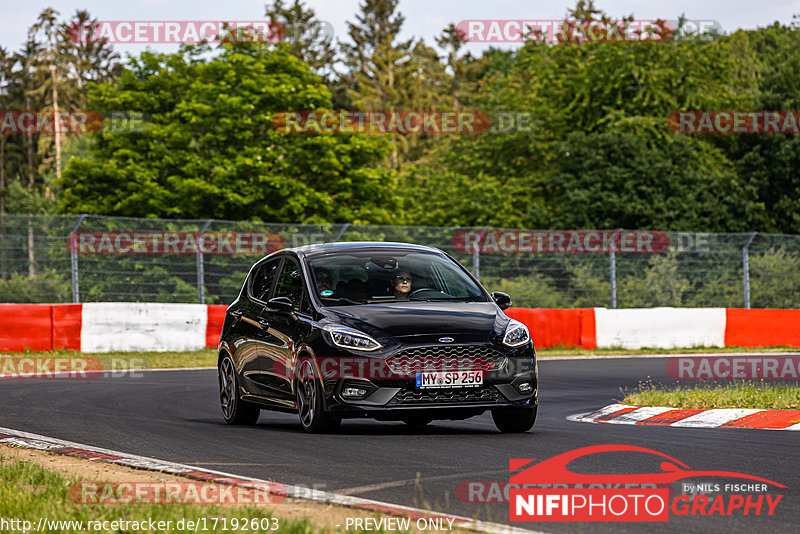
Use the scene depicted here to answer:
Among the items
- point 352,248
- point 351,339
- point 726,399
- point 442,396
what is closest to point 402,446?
point 442,396

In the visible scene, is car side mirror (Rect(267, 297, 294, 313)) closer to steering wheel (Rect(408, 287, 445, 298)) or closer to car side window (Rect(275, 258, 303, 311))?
car side window (Rect(275, 258, 303, 311))

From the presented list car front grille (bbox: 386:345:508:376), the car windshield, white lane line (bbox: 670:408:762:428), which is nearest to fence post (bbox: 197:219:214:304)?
the car windshield

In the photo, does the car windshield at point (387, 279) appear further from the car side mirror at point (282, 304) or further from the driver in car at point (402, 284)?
the car side mirror at point (282, 304)

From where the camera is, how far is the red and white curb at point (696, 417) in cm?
1088

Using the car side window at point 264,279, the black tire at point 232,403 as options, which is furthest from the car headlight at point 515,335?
the black tire at point 232,403

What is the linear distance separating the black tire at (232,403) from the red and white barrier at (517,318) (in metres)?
10.2

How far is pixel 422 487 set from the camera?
22.9 feet

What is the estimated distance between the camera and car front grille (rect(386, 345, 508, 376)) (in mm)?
9633

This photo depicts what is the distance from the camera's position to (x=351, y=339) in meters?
9.80

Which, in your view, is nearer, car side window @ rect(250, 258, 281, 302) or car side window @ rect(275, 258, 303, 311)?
car side window @ rect(275, 258, 303, 311)

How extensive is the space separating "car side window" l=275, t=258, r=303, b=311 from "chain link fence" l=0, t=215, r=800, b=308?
11.2m

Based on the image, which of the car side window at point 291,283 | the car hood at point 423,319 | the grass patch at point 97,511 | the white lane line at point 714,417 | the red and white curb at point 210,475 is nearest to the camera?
the grass patch at point 97,511

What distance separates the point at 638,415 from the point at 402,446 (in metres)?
3.61

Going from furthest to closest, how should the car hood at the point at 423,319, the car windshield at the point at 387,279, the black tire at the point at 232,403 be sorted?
the black tire at the point at 232,403 < the car windshield at the point at 387,279 < the car hood at the point at 423,319
